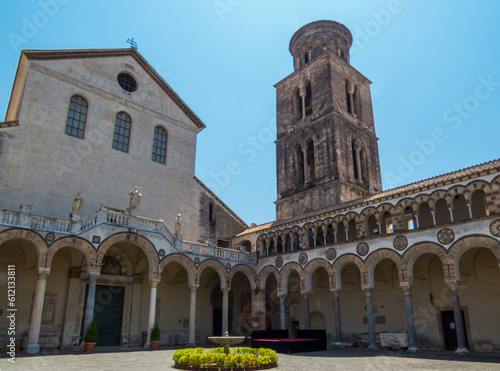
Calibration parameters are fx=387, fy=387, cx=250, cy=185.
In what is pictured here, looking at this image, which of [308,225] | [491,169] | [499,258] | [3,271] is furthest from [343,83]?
[3,271]

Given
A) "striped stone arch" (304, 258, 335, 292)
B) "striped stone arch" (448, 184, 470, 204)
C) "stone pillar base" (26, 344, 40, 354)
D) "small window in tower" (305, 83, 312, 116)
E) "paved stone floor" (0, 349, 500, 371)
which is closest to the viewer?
"paved stone floor" (0, 349, 500, 371)

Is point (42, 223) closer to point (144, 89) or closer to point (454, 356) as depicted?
point (144, 89)

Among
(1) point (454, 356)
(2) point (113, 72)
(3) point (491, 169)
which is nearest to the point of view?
(1) point (454, 356)

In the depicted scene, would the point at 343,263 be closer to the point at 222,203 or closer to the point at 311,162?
the point at 222,203

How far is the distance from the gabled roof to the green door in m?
13.4

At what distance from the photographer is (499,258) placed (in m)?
15.0

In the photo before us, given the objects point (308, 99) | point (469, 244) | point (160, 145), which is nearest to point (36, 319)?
point (160, 145)

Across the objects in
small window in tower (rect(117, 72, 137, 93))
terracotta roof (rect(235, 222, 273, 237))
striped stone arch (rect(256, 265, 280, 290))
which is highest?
small window in tower (rect(117, 72, 137, 93))

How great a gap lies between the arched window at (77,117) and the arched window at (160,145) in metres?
4.74

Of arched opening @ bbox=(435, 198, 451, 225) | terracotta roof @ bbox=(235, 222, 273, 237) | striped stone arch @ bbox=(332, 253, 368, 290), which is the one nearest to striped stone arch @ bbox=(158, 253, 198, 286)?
terracotta roof @ bbox=(235, 222, 273, 237)

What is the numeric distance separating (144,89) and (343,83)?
15847mm

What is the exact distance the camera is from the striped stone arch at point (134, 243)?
17.7 m

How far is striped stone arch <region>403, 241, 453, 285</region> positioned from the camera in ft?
53.5

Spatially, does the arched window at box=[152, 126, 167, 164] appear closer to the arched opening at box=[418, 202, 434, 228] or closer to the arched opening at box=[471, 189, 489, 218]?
the arched opening at box=[418, 202, 434, 228]
